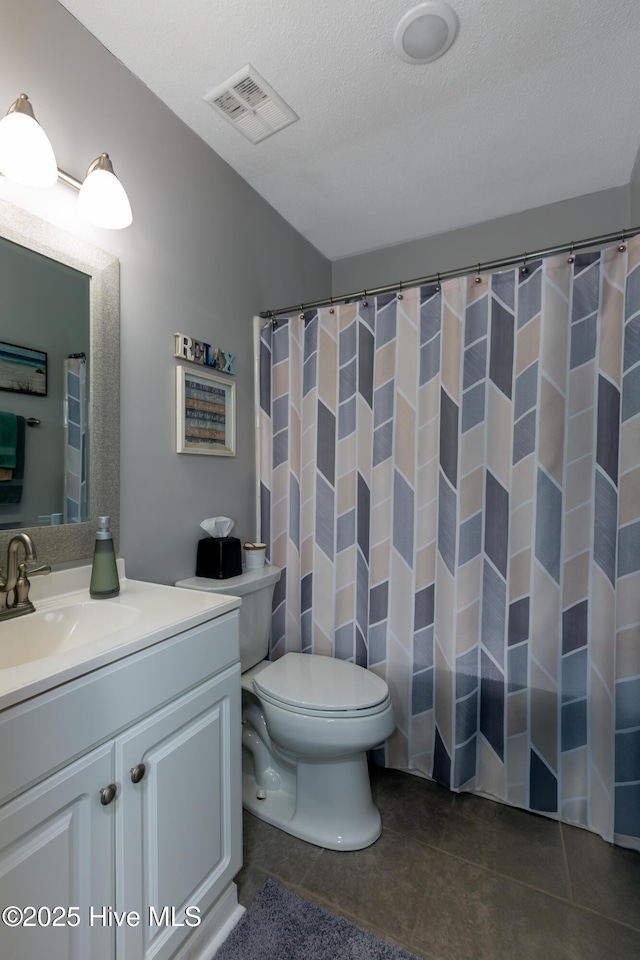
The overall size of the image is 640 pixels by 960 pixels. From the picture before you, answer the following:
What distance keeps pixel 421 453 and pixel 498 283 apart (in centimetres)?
67

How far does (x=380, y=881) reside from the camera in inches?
50.4

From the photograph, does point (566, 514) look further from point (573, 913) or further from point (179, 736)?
point (179, 736)

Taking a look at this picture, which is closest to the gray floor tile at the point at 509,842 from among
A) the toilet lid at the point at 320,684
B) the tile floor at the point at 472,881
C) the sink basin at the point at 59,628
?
the tile floor at the point at 472,881

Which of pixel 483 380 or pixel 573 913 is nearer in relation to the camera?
pixel 573 913

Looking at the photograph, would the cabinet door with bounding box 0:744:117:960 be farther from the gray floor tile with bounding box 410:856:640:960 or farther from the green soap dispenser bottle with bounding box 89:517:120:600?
the gray floor tile with bounding box 410:856:640:960

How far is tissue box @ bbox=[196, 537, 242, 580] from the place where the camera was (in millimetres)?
1594

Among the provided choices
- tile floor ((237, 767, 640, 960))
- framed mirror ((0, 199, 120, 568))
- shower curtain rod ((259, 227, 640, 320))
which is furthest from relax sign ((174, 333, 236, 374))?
tile floor ((237, 767, 640, 960))

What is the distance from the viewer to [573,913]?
1.19m

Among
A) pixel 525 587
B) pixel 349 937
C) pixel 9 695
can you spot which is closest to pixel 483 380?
pixel 525 587

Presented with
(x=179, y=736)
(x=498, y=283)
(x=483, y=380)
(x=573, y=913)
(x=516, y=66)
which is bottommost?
(x=573, y=913)

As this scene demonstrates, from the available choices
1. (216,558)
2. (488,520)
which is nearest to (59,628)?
(216,558)

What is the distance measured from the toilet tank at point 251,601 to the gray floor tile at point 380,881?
25.8 inches

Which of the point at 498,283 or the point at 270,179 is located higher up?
the point at 270,179

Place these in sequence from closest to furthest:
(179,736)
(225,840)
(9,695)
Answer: (9,695) < (179,736) < (225,840)
